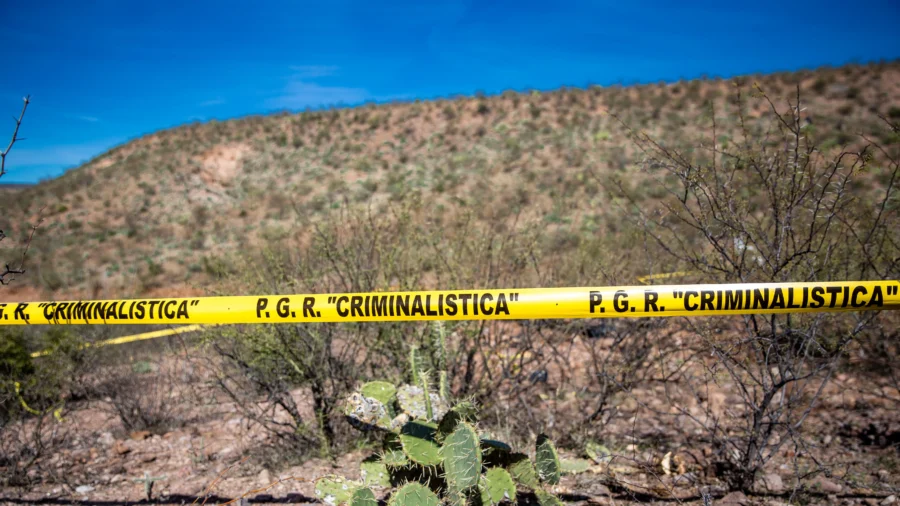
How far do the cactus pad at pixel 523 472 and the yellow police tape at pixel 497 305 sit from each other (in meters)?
0.70

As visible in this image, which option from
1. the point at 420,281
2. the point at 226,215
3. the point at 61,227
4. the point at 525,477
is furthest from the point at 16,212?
the point at 525,477

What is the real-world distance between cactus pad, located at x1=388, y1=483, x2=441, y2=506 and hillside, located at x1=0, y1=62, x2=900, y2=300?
1755cm

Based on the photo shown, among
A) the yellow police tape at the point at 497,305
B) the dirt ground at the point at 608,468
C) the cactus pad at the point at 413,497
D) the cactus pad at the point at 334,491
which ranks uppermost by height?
the yellow police tape at the point at 497,305

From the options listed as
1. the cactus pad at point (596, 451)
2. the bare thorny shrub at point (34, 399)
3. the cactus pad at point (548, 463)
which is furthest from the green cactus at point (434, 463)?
the bare thorny shrub at point (34, 399)

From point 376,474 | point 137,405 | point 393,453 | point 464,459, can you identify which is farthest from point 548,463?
point 137,405

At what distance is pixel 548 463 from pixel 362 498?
0.89 m

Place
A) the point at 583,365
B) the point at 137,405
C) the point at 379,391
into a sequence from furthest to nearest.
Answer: the point at 583,365 → the point at 137,405 → the point at 379,391

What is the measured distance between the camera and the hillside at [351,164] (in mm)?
23875

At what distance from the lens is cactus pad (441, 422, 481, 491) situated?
7.57ft

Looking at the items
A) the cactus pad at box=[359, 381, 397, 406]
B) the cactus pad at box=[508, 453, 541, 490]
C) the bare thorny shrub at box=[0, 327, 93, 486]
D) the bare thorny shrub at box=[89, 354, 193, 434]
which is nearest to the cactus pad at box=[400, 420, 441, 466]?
the cactus pad at box=[359, 381, 397, 406]

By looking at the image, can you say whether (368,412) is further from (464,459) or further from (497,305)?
(497,305)

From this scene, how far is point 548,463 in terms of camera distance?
2.61 metres

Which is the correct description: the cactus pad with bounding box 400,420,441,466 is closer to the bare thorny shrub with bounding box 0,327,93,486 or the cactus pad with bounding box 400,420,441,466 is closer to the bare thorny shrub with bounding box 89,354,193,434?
the bare thorny shrub with bounding box 0,327,93,486

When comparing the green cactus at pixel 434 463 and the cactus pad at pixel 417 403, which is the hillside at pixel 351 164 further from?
the green cactus at pixel 434 463
